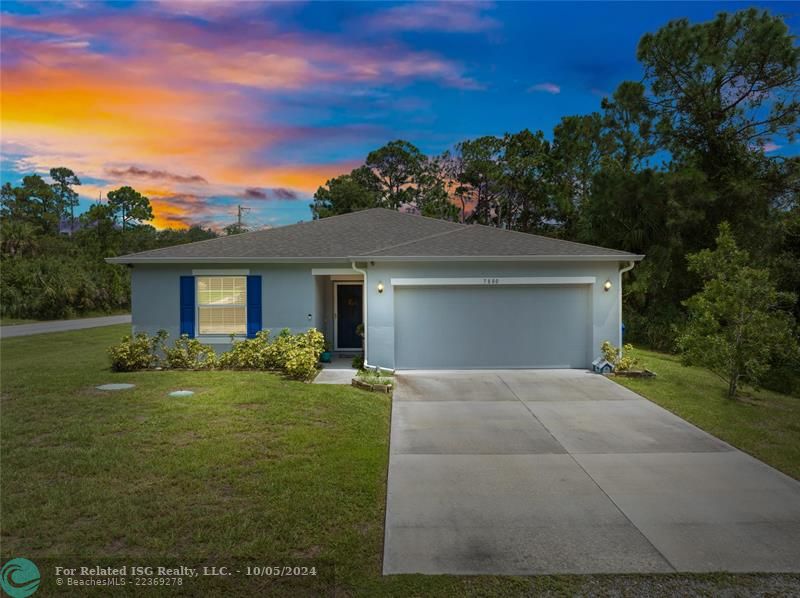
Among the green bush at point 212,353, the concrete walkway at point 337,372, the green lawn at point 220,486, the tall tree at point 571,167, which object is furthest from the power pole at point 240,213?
the green lawn at point 220,486

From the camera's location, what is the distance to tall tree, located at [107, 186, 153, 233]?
46.6 m

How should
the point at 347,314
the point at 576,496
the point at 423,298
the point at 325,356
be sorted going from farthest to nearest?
the point at 347,314 → the point at 325,356 → the point at 423,298 → the point at 576,496

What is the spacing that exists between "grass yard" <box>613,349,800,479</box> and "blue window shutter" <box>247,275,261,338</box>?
797 centimetres

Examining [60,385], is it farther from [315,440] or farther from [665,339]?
[665,339]

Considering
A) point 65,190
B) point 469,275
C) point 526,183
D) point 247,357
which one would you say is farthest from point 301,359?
point 65,190

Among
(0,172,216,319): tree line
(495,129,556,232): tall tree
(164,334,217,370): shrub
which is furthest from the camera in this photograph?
(495,129,556,232): tall tree

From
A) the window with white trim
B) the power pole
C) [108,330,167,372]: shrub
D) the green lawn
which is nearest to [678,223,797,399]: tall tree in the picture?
the green lawn

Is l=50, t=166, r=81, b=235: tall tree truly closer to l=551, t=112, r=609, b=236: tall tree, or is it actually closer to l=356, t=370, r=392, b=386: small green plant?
l=551, t=112, r=609, b=236: tall tree

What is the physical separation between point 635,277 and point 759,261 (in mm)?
3618

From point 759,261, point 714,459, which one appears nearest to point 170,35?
point 714,459

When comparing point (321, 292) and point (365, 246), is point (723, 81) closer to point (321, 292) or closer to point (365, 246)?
point (365, 246)

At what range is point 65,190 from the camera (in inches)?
1919

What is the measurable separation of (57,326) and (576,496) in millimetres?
23970

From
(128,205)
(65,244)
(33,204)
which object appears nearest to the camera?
(65,244)
